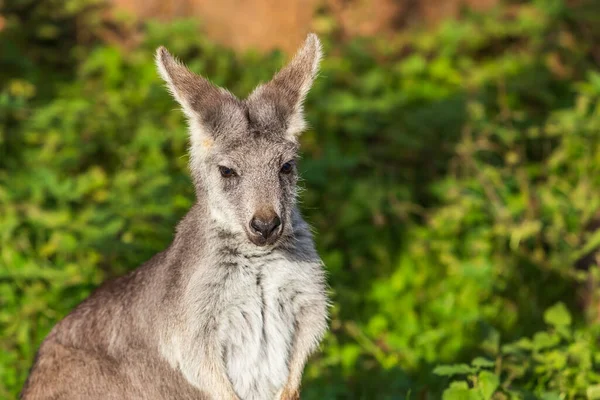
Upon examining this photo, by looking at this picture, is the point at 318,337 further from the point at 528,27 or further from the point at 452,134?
the point at 528,27

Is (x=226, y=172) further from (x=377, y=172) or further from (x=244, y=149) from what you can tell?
(x=377, y=172)

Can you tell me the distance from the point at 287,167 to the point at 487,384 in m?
1.72

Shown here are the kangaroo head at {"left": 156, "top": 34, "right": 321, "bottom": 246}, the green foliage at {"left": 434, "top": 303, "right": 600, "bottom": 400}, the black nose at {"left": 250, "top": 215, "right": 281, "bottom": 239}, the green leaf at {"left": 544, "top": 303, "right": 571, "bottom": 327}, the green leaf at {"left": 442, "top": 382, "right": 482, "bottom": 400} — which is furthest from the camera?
the green leaf at {"left": 544, "top": 303, "right": 571, "bottom": 327}

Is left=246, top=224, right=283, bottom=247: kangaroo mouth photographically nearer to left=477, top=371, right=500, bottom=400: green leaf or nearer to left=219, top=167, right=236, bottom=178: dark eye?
left=219, top=167, right=236, bottom=178: dark eye

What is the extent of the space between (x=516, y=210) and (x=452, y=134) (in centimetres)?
133

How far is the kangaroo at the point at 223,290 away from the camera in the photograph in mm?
4922

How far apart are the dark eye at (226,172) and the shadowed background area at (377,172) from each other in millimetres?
1798

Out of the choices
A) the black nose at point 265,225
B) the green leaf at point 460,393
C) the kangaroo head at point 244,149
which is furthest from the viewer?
the green leaf at point 460,393

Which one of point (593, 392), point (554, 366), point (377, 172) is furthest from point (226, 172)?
point (377, 172)

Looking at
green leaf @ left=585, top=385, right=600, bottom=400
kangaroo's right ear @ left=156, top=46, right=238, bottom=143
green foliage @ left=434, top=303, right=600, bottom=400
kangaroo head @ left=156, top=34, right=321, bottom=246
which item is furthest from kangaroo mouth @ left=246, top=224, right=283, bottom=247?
green leaf @ left=585, top=385, right=600, bottom=400

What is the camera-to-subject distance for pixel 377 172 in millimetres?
8883

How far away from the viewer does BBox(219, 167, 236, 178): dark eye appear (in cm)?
499

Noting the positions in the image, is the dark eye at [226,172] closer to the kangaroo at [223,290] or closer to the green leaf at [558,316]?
the kangaroo at [223,290]

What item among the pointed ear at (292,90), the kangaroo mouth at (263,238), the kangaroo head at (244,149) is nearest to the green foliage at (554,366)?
the kangaroo mouth at (263,238)
